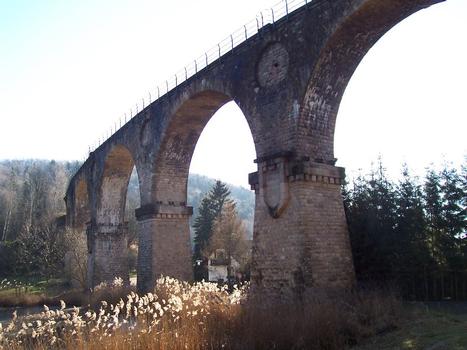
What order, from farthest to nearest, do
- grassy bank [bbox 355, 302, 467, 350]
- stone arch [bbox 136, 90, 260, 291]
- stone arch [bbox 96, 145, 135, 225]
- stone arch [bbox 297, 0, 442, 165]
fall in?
1. stone arch [bbox 96, 145, 135, 225]
2. stone arch [bbox 136, 90, 260, 291]
3. stone arch [bbox 297, 0, 442, 165]
4. grassy bank [bbox 355, 302, 467, 350]

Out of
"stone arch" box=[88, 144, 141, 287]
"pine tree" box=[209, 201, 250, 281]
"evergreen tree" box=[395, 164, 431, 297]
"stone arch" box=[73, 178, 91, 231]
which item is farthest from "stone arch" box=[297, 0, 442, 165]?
"stone arch" box=[73, 178, 91, 231]

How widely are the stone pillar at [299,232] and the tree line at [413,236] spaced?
6.12ft

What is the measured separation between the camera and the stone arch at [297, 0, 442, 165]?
10977 millimetres

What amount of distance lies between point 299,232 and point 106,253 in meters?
17.3

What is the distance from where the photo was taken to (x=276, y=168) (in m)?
12.6

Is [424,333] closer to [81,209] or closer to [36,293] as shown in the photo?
[36,293]

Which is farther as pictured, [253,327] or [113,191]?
[113,191]

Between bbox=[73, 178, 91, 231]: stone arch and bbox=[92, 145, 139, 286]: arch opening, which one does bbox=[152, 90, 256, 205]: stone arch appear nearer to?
bbox=[92, 145, 139, 286]: arch opening

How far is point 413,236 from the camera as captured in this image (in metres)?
13.8

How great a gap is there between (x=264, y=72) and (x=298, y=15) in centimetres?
186

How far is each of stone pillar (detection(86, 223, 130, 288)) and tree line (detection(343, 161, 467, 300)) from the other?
608 inches

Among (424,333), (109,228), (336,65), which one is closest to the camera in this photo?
(424,333)

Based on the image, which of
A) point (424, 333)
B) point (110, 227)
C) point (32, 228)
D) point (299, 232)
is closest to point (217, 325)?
point (424, 333)

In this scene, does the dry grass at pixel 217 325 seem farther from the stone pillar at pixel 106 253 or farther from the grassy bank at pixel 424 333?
the stone pillar at pixel 106 253
